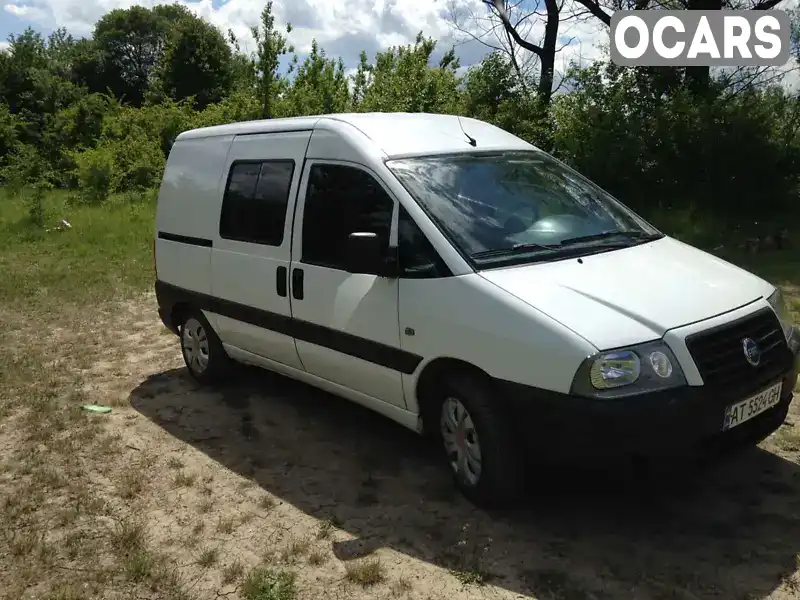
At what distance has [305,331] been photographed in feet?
15.8

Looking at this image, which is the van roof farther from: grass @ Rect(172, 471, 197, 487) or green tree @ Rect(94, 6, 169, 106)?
green tree @ Rect(94, 6, 169, 106)

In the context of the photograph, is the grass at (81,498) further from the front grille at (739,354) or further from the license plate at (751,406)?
the front grille at (739,354)

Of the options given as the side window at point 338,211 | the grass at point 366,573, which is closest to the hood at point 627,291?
the side window at point 338,211

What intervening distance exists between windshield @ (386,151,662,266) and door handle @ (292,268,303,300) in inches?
37.3

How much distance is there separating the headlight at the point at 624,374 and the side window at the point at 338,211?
138cm

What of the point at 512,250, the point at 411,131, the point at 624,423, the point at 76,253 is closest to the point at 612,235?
the point at 512,250

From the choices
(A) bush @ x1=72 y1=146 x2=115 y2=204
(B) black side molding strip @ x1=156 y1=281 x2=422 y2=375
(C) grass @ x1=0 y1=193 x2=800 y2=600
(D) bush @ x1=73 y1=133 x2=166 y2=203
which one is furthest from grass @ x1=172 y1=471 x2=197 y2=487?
(A) bush @ x1=72 y1=146 x2=115 y2=204

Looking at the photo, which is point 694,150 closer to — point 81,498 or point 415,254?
point 415,254

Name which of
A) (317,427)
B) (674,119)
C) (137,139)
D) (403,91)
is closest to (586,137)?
(674,119)

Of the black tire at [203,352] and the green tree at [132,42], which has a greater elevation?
the green tree at [132,42]

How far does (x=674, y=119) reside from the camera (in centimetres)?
1365

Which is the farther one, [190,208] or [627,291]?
[190,208]

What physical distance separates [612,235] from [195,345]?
11.6ft

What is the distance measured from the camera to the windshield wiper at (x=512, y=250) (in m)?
3.90
